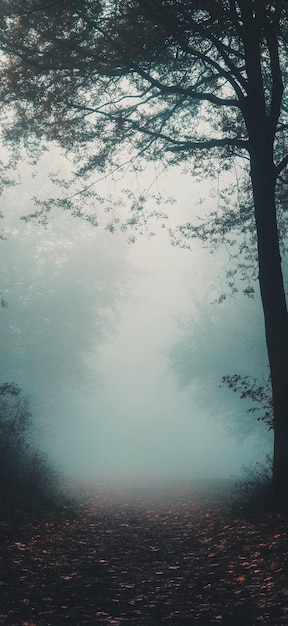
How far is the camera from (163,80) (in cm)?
1269

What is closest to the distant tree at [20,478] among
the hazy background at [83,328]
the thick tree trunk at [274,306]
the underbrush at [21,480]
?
the underbrush at [21,480]

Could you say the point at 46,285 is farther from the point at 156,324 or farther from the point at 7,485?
A: the point at 156,324

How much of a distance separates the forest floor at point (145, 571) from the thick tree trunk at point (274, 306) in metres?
1.18

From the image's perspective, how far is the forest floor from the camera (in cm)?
496

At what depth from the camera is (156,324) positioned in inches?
3686

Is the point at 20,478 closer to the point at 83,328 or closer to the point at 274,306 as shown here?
the point at 274,306

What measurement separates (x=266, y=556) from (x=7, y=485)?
5.80m

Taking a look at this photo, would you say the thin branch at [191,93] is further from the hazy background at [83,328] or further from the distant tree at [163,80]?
the hazy background at [83,328]

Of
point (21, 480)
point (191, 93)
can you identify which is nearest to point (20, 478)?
point (21, 480)

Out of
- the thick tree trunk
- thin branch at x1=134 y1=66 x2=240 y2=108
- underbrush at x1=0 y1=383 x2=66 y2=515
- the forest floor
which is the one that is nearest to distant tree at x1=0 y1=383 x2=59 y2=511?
underbrush at x1=0 y1=383 x2=66 y2=515

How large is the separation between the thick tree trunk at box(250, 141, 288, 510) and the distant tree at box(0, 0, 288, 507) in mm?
20

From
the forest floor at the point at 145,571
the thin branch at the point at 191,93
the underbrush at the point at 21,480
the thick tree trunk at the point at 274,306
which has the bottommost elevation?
the forest floor at the point at 145,571

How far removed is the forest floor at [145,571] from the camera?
16.3 feet

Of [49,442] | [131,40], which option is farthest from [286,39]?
[49,442]
